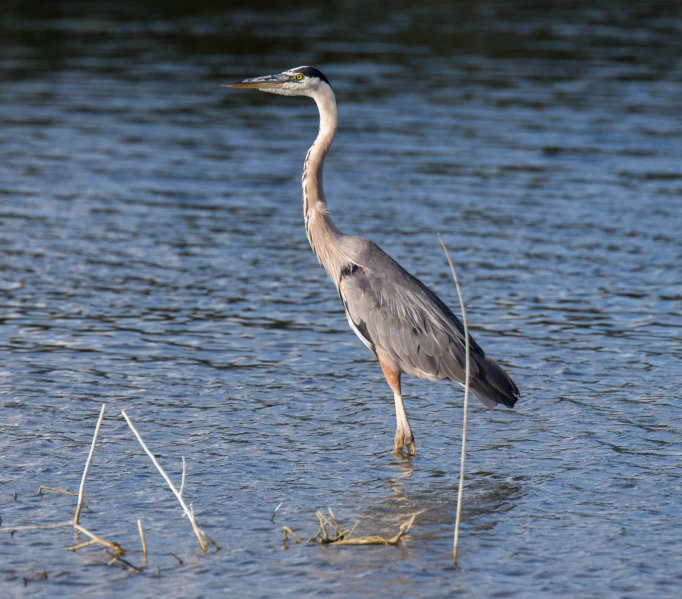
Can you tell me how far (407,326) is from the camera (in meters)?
8.49

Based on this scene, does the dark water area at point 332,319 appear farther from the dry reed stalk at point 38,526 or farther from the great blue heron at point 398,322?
the great blue heron at point 398,322

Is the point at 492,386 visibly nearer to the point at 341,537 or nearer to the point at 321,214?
the point at 321,214

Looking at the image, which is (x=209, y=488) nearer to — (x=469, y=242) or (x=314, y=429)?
(x=314, y=429)

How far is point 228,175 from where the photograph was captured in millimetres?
16984

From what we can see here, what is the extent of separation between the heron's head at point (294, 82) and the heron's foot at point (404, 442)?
276 centimetres

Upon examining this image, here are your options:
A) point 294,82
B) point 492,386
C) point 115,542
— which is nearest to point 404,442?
point 492,386

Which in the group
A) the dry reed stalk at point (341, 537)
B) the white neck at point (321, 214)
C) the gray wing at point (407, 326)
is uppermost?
the white neck at point (321, 214)

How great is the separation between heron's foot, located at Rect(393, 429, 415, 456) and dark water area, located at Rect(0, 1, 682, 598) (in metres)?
0.12

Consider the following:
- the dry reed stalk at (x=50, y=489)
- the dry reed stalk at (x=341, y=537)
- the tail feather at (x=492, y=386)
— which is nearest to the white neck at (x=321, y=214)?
the tail feather at (x=492, y=386)

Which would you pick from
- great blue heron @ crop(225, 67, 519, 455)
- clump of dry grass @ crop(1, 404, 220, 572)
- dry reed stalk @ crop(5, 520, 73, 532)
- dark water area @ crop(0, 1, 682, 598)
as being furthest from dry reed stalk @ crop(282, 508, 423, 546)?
great blue heron @ crop(225, 67, 519, 455)

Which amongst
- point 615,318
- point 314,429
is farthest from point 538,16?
point 314,429

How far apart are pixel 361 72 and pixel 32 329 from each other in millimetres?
14364

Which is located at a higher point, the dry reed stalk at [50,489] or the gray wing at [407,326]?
the gray wing at [407,326]

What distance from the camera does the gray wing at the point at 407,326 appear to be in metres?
8.43
